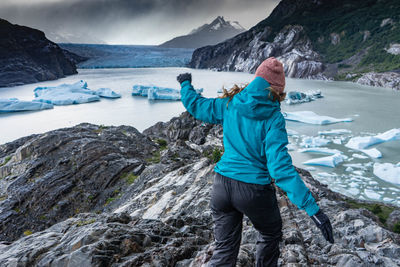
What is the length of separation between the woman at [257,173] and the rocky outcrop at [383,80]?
1847 inches

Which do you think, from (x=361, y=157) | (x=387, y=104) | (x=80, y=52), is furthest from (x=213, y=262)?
(x=80, y=52)

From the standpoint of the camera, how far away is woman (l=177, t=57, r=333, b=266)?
2.03 m

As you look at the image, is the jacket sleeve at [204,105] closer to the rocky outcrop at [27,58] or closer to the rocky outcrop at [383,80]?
the rocky outcrop at [383,80]

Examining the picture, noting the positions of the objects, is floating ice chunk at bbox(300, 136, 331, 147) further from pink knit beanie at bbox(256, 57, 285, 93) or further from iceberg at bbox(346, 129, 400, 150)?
pink knit beanie at bbox(256, 57, 285, 93)

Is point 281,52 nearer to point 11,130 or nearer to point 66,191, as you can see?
point 11,130

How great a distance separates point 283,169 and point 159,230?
2.07m

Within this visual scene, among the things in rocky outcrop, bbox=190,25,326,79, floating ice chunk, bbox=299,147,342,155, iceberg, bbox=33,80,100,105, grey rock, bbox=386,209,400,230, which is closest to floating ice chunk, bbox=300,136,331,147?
floating ice chunk, bbox=299,147,342,155

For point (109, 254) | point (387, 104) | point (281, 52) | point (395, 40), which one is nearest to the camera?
point (109, 254)

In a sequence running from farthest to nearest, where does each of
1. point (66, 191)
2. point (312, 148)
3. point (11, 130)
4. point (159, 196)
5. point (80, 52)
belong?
point (80, 52), point (11, 130), point (312, 148), point (66, 191), point (159, 196)

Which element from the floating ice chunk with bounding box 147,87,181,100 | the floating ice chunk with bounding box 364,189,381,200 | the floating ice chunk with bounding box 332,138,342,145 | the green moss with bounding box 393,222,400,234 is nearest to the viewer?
the green moss with bounding box 393,222,400,234

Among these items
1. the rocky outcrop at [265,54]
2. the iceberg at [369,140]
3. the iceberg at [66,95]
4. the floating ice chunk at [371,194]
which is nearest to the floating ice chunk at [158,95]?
the iceberg at [66,95]

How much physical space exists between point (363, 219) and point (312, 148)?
1130 cm

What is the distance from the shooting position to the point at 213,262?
2.31 metres

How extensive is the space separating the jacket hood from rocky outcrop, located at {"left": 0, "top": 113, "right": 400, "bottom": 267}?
60.0 inches
